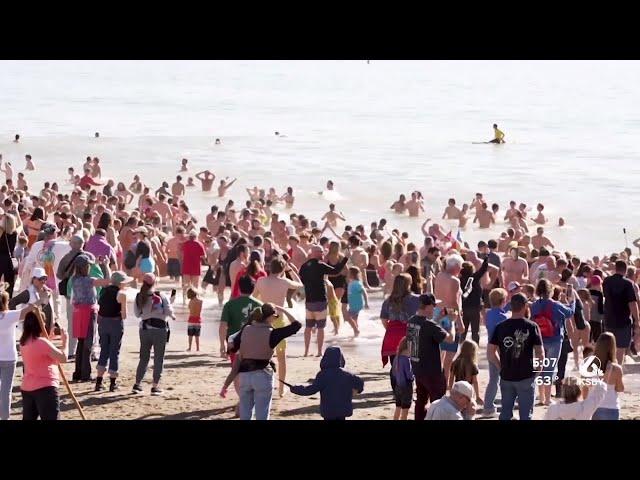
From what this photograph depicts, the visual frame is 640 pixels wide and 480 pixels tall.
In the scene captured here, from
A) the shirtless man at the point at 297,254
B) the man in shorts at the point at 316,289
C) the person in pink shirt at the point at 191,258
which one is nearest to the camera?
the man in shorts at the point at 316,289

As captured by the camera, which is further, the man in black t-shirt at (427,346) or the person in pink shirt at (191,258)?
the person in pink shirt at (191,258)

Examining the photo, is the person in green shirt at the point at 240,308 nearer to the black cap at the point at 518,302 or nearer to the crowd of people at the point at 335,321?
the crowd of people at the point at 335,321

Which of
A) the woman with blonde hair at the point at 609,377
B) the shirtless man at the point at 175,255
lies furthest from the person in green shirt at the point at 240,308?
the shirtless man at the point at 175,255

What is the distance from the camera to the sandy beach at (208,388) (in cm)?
1012

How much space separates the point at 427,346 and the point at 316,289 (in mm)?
3263

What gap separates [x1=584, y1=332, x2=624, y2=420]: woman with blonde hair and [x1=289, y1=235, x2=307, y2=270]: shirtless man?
272 inches

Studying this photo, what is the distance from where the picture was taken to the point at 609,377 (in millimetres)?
8422

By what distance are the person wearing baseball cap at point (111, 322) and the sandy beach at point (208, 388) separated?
206mm

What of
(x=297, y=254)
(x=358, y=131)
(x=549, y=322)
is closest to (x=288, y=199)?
(x=297, y=254)

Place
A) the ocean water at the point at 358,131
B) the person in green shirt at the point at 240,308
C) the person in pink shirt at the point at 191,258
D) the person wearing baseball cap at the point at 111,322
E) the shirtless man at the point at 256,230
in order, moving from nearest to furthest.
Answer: the person in green shirt at the point at 240,308, the person wearing baseball cap at the point at 111,322, the person in pink shirt at the point at 191,258, the shirtless man at the point at 256,230, the ocean water at the point at 358,131

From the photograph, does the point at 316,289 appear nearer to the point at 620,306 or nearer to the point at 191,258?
the point at 620,306

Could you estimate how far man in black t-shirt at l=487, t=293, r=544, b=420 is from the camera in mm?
9141

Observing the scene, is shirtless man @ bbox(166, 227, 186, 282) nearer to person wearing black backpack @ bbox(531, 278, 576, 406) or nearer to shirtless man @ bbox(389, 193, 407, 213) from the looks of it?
person wearing black backpack @ bbox(531, 278, 576, 406)
